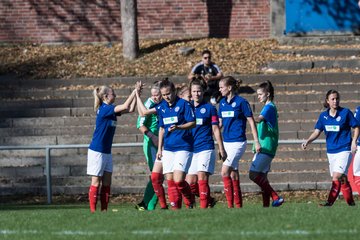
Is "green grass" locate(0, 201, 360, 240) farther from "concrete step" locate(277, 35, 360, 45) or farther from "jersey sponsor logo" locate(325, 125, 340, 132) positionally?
"concrete step" locate(277, 35, 360, 45)

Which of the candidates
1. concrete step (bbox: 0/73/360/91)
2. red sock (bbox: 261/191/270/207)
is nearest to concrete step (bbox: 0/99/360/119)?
concrete step (bbox: 0/73/360/91)

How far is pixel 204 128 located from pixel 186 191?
3.13ft

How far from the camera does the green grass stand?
457 inches

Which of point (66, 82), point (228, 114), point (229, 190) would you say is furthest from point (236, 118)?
point (66, 82)

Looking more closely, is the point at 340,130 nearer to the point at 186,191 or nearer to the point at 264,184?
the point at 264,184

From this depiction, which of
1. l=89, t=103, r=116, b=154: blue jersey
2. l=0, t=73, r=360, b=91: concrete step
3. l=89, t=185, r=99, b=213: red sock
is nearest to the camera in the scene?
l=89, t=103, r=116, b=154: blue jersey

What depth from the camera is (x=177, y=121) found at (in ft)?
51.7

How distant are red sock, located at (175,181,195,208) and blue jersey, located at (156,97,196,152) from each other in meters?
0.50

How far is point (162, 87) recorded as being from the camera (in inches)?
619

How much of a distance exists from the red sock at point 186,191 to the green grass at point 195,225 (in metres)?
1.64

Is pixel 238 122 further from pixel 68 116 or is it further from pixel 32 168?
pixel 68 116

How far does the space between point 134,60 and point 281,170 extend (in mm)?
7290

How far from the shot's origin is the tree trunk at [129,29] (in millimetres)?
27562

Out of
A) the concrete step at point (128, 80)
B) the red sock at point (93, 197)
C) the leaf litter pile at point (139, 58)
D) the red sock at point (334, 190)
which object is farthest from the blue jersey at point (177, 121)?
the leaf litter pile at point (139, 58)
